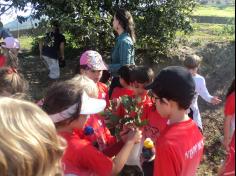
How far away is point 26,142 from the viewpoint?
1383 mm

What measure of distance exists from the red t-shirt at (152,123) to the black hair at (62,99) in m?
0.98

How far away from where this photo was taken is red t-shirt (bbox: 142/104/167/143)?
335 centimetres

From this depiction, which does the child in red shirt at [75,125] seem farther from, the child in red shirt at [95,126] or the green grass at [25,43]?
the green grass at [25,43]

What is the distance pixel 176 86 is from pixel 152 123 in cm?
109

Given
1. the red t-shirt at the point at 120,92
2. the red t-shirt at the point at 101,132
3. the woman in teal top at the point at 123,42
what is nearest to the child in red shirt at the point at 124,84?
the red t-shirt at the point at 120,92

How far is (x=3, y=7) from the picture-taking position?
270 inches

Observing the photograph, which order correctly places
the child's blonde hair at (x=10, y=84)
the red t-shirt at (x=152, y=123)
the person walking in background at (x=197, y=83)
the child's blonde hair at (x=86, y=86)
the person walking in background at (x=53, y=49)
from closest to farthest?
the child's blonde hair at (x=86, y=86), the child's blonde hair at (x=10, y=84), the red t-shirt at (x=152, y=123), the person walking in background at (x=197, y=83), the person walking in background at (x=53, y=49)

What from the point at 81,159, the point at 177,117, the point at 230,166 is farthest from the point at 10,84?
the point at 230,166

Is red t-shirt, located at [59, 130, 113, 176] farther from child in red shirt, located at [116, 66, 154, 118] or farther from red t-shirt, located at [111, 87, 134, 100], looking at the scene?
red t-shirt, located at [111, 87, 134, 100]

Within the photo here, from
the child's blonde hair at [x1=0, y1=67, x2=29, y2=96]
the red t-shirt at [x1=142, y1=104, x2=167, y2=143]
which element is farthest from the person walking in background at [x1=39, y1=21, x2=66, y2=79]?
the red t-shirt at [x1=142, y1=104, x2=167, y2=143]

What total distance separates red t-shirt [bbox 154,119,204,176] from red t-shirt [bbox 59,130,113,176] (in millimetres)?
341

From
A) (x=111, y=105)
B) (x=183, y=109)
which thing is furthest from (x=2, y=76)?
(x=183, y=109)

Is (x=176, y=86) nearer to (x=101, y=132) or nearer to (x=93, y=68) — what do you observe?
(x=101, y=132)

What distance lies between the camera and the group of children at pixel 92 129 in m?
1.39
